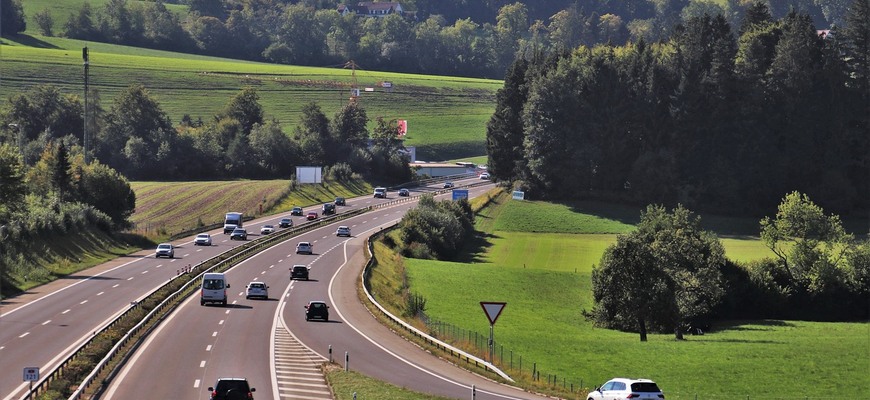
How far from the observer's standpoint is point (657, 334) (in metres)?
80.9

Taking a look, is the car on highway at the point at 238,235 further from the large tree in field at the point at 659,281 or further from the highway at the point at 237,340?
the large tree in field at the point at 659,281

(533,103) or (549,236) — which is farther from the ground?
(533,103)

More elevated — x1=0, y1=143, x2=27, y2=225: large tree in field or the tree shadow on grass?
x1=0, y1=143, x2=27, y2=225: large tree in field

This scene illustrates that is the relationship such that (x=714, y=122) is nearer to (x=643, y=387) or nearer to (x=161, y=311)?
(x=161, y=311)

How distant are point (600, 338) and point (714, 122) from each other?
8913cm

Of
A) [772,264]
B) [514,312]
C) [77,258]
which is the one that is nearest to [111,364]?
[514,312]

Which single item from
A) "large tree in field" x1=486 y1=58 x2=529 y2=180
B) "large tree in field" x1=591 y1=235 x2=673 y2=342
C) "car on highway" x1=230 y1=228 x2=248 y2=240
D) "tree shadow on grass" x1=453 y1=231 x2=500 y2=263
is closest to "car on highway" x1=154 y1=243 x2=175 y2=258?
"car on highway" x1=230 y1=228 x2=248 y2=240

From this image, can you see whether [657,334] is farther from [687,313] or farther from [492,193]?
[492,193]

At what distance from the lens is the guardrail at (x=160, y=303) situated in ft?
140

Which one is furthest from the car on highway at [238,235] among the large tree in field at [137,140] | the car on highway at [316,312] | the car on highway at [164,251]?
the large tree in field at [137,140]

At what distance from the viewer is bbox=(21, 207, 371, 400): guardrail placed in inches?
1676

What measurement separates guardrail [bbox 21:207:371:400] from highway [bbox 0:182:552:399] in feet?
2.71

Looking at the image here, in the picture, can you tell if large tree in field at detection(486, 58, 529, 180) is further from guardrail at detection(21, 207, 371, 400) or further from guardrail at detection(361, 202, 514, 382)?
guardrail at detection(361, 202, 514, 382)

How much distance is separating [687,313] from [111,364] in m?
42.7
